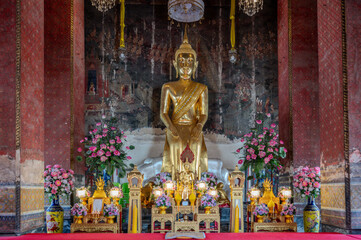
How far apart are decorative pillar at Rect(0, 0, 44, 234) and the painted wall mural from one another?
17.2ft

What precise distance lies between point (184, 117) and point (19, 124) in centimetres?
527

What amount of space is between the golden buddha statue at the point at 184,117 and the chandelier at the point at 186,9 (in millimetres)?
672

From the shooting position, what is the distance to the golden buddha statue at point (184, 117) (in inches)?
369

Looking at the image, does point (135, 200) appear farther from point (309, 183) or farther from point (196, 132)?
point (309, 183)

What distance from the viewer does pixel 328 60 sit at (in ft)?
19.0

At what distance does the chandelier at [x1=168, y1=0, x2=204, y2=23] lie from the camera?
8883 millimetres

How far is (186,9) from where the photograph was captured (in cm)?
902

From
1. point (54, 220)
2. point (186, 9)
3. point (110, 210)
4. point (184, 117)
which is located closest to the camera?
point (110, 210)

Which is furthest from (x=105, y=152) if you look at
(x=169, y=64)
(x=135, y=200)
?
(x=169, y=64)

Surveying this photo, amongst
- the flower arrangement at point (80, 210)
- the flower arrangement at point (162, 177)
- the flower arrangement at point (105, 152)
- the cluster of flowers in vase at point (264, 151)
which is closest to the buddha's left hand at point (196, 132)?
the flower arrangement at point (162, 177)

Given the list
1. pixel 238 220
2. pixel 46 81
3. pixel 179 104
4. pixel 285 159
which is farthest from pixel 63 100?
pixel 285 159

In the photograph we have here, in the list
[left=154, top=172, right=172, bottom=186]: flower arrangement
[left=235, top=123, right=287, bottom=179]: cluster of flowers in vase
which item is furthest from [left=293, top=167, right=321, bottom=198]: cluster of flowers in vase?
[left=154, top=172, right=172, bottom=186]: flower arrangement

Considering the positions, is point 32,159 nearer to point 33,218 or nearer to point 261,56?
point 33,218

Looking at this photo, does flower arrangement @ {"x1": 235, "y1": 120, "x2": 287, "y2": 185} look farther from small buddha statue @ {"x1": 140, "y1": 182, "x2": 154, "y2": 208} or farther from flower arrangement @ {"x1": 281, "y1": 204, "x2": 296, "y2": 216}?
small buddha statue @ {"x1": 140, "y1": 182, "x2": 154, "y2": 208}
